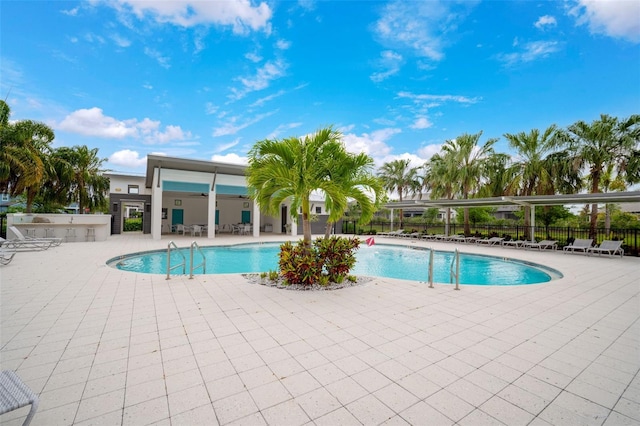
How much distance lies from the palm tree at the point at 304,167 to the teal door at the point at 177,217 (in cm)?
1853

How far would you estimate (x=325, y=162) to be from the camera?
584 cm

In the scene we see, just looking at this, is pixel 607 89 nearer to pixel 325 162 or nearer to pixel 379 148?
pixel 379 148

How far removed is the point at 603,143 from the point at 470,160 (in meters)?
5.98

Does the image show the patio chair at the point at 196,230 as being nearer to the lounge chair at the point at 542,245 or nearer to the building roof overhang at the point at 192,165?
the building roof overhang at the point at 192,165

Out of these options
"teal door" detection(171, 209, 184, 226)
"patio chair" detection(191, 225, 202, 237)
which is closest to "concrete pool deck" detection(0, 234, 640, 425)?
"patio chair" detection(191, 225, 202, 237)

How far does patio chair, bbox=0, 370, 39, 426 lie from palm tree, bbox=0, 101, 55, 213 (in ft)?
53.2

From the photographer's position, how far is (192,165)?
16.5 metres

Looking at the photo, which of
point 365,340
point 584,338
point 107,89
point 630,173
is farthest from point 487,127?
point 107,89

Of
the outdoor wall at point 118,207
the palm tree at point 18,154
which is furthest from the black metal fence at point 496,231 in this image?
the palm tree at point 18,154

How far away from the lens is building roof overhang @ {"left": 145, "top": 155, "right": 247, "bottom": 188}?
1551 centimetres

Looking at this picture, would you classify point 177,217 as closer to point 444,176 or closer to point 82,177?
point 82,177

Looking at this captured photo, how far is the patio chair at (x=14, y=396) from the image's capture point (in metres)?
1.52

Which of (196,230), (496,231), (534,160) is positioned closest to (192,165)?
(196,230)

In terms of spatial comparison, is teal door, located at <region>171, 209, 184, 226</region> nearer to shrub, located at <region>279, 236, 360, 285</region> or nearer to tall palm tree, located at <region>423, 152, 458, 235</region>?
shrub, located at <region>279, 236, 360, 285</region>
